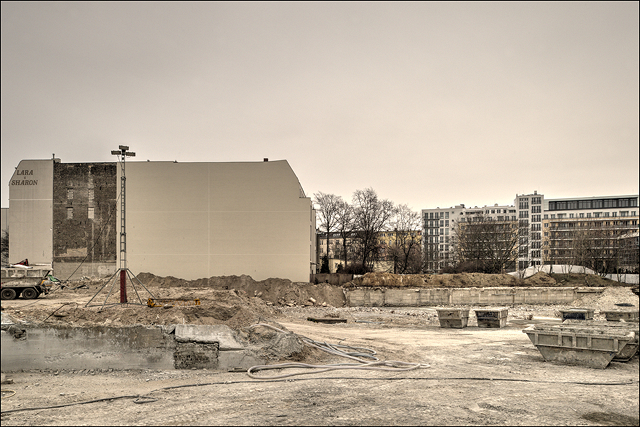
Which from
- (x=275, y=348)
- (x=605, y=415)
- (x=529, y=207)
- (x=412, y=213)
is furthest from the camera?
(x=529, y=207)

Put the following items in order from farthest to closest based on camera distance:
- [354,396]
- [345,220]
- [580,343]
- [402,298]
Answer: [345,220] → [402,298] → [580,343] → [354,396]

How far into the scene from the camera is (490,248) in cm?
5350

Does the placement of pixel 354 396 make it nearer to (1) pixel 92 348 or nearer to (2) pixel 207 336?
(2) pixel 207 336

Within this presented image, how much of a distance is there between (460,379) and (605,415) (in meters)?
3.41

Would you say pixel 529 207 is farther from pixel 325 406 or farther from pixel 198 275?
pixel 325 406

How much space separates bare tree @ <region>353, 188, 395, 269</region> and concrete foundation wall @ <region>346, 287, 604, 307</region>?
18.8 m

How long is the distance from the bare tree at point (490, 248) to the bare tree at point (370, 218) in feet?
35.2

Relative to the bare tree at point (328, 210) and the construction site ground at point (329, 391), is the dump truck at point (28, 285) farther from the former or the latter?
the bare tree at point (328, 210)

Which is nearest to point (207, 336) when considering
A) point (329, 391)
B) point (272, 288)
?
point (329, 391)

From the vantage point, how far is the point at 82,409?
8023 mm

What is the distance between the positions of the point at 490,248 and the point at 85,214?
1719 inches

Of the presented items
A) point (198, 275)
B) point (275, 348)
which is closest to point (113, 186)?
point (198, 275)

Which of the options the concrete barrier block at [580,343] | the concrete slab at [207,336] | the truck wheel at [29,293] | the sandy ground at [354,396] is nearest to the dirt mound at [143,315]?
the concrete slab at [207,336]

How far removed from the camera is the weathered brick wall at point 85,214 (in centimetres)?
3969
